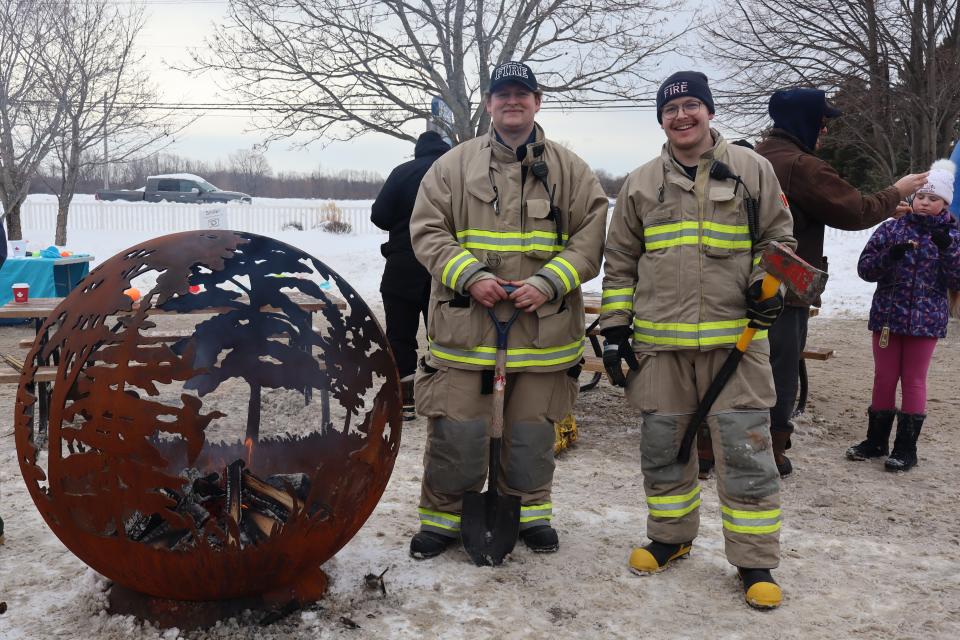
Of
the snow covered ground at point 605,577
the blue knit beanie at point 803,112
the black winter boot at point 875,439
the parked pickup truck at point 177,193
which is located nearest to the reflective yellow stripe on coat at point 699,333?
the snow covered ground at point 605,577

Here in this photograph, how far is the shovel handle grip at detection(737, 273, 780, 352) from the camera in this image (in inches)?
125

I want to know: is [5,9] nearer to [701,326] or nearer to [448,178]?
[448,178]

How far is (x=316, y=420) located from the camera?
594cm

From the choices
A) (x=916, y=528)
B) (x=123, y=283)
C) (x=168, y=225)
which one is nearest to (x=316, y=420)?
(x=123, y=283)

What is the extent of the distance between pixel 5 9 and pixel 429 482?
12.6 meters

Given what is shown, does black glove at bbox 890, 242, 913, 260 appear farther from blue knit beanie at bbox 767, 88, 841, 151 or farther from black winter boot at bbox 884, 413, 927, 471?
black winter boot at bbox 884, 413, 927, 471

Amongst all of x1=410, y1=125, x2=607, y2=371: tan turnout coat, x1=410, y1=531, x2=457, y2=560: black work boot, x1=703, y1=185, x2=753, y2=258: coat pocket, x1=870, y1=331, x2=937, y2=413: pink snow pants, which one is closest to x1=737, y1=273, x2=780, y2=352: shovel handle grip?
x1=703, y1=185, x2=753, y2=258: coat pocket

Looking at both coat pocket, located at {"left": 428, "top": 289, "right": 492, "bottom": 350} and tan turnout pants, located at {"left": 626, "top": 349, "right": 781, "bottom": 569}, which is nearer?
tan turnout pants, located at {"left": 626, "top": 349, "right": 781, "bottom": 569}

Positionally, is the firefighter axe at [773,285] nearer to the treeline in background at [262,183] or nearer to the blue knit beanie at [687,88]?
the blue knit beanie at [687,88]

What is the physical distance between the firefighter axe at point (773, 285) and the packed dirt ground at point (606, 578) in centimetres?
75

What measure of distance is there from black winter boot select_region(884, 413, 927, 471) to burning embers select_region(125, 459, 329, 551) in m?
3.63

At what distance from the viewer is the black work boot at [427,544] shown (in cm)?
359

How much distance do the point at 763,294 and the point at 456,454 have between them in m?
1.45

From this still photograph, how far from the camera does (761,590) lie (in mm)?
3182
